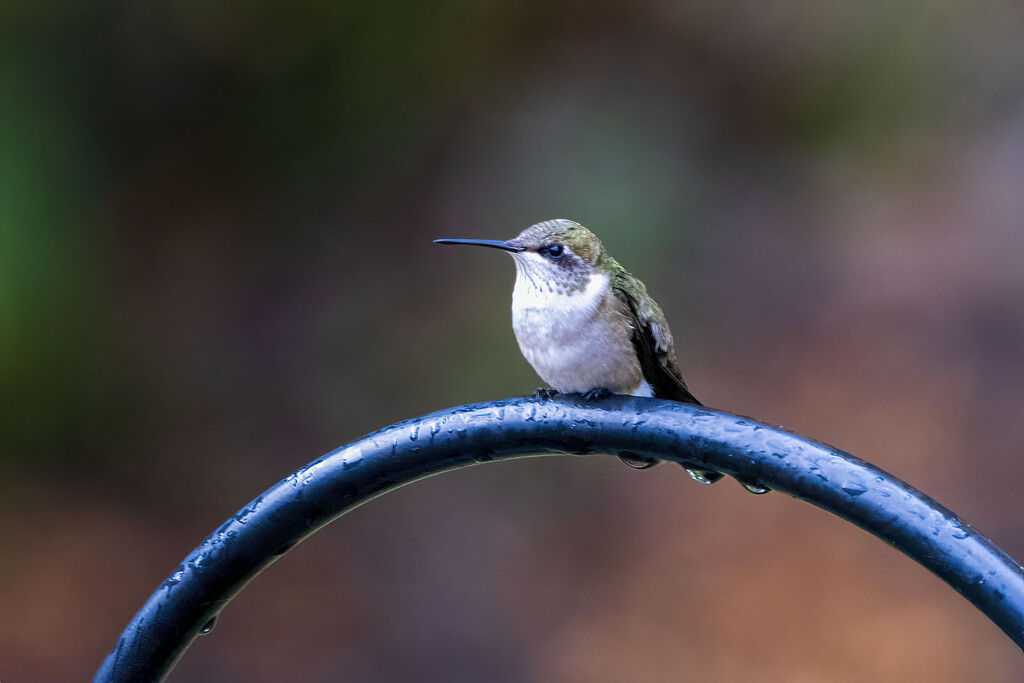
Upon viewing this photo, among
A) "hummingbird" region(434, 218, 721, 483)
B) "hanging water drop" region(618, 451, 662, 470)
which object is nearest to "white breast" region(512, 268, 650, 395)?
"hummingbird" region(434, 218, 721, 483)

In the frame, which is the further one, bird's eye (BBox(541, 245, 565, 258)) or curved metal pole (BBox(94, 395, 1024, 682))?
bird's eye (BBox(541, 245, 565, 258))

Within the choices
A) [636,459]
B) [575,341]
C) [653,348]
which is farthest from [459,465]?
[653,348]

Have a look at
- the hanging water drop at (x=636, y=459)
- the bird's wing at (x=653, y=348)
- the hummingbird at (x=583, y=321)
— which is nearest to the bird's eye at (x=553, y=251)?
the hummingbird at (x=583, y=321)

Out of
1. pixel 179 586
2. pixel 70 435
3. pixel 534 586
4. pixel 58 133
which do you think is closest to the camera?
pixel 179 586

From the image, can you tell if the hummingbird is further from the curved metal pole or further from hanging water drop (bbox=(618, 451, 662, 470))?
the curved metal pole

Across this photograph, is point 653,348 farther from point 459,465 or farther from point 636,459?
point 459,465

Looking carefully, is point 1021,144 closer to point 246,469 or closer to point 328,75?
point 328,75

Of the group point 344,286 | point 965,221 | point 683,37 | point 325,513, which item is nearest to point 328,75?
point 344,286

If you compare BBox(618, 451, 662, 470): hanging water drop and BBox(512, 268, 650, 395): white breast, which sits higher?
BBox(512, 268, 650, 395): white breast
